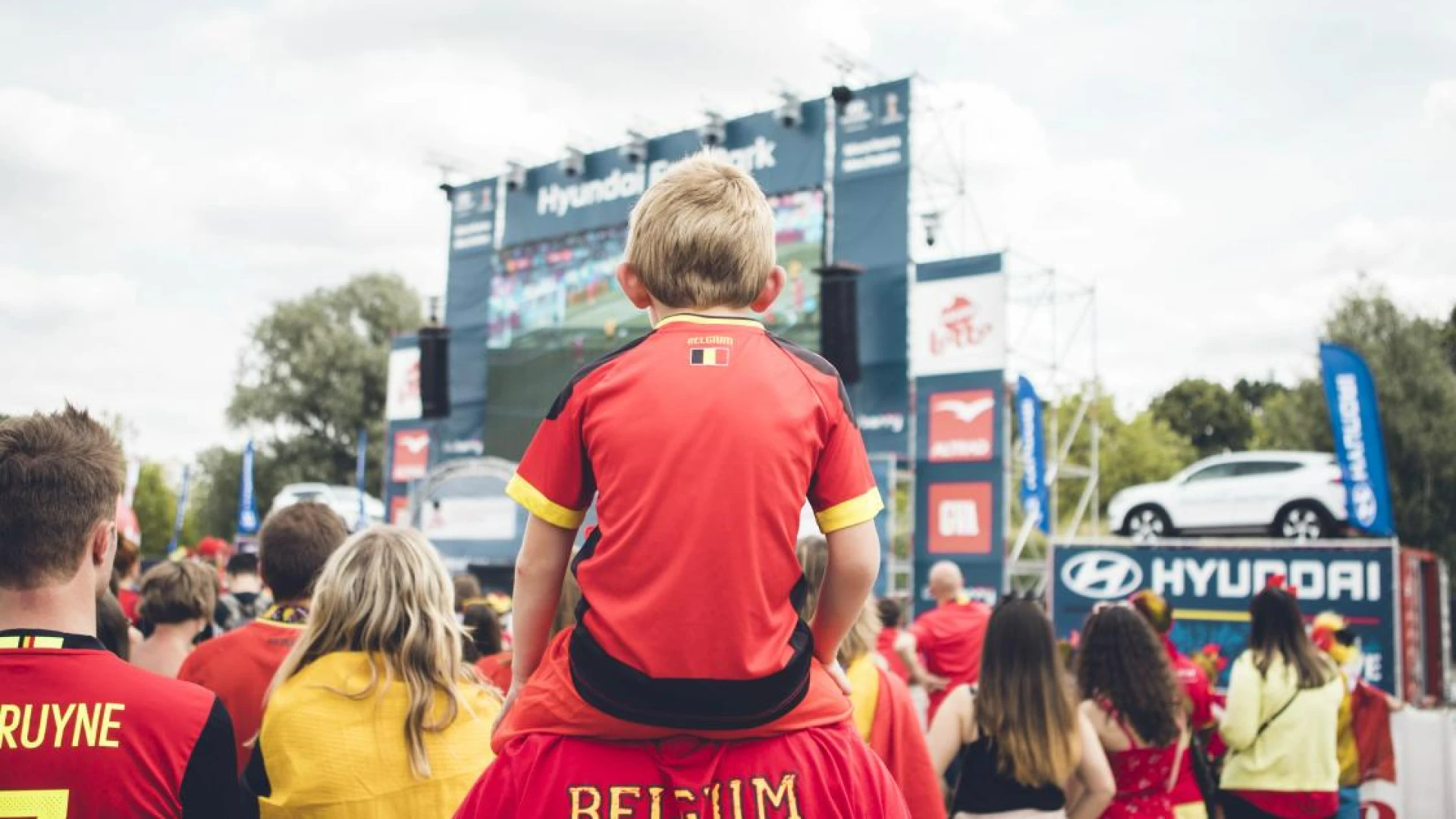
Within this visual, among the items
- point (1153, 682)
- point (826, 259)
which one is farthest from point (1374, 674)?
point (826, 259)

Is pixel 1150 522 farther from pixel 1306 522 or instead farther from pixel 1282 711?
pixel 1282 711

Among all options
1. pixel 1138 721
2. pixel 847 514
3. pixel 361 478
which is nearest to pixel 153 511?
pixel 361 478

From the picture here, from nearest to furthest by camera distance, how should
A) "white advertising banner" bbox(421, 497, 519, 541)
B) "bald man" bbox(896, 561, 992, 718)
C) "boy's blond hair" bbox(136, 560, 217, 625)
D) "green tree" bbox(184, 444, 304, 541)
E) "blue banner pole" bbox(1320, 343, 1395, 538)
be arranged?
"boy's blond hair" bbox(136, 560, 217, 625)
"bald man" bbox(896, 561, 992, 718)
"blue banner pole" bbox(1320, 343, 1395, 538)
"white advertising banner" bbox(421, 497, 519, 541)
"green tree" bbox(184, 444, 304, 541)

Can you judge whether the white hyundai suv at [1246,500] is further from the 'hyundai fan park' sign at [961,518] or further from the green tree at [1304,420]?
the green tree at [1304,420]

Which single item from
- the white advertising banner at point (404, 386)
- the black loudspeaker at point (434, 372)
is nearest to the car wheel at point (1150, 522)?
the black loudspeaker at point (434, 372)

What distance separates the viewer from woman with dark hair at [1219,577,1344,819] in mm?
5328

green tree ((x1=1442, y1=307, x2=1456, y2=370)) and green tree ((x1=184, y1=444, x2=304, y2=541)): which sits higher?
green tree ((x1=1442, y1=307, x2=1456, y2=370))

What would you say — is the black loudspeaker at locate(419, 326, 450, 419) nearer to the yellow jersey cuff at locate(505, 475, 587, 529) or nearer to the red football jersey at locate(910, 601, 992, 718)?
the red football jersey at locate(910, 601, 992, 718)

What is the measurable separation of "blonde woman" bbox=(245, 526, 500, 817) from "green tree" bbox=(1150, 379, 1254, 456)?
56.9 m

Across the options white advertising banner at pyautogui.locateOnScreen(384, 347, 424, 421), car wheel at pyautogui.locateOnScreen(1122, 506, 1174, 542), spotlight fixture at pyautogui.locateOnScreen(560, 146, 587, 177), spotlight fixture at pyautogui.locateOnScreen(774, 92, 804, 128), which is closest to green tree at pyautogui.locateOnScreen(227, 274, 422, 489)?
white advertising banner at pyautogui.locateOnScreen(384, 347, 424, 421)

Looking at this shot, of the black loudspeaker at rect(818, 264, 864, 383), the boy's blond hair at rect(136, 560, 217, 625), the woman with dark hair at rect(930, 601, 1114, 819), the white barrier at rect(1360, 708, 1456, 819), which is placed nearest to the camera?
the woman with dark hair at rect(930, 601, 1114, 819)

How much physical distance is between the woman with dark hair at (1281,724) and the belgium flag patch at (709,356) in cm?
438

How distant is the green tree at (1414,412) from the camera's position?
2716 cm

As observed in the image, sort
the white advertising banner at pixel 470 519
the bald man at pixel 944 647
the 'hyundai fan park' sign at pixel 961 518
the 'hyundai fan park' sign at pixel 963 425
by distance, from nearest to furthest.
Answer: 1. the bald man at pixel 944 647
2. the 'hyundai fan park' sign at pixel 961 518
3. the 'hyundai fan park' sign at pixel 963 425
4. the white advertising banner at pixel 470 519
